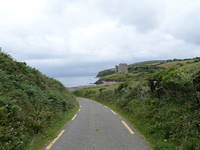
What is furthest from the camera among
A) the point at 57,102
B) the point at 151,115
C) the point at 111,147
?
the point at 57,102

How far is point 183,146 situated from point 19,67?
12840 millimetres

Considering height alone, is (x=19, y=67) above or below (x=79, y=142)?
above

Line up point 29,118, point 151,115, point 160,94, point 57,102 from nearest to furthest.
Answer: point 29,118
point 151,115
point 160,94
point 57,102

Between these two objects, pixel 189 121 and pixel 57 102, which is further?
pixel 57 102

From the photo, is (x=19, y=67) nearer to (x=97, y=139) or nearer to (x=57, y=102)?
(x=57, y=102)

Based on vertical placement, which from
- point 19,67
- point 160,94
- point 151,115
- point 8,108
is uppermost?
point 19,67

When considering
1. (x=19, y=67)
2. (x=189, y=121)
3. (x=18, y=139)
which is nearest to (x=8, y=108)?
(x=18, y=139)

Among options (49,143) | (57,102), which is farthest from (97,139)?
(57,102)

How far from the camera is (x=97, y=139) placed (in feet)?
21.1

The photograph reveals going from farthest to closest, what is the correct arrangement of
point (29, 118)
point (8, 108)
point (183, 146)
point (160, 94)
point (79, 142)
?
point (160, 94), point (29, 118), point (8, 108), point (79, 142), point (183, 146)

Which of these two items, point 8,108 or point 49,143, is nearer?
point 49,143

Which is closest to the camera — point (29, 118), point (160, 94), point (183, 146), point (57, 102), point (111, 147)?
point (183, 146)

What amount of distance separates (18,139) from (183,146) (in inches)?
203

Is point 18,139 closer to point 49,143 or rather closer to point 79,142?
point 49,143
